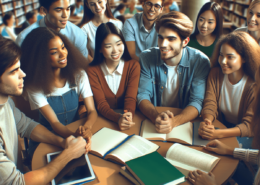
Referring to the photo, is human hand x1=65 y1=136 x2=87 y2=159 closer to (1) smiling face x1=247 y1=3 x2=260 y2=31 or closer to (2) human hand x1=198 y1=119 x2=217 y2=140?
(2) human hand x1=198 y1=119 x2=217 y2=140

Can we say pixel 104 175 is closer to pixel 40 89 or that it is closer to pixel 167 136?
pixel 167 136

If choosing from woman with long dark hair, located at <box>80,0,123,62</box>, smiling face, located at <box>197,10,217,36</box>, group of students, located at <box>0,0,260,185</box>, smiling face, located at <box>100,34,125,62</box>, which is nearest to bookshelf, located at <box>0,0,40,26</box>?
woman with long dark hair, located at <box>80,0,123,62</box>

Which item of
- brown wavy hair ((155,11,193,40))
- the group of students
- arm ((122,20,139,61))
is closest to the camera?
the group of students

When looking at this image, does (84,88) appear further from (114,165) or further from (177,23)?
(177,23)

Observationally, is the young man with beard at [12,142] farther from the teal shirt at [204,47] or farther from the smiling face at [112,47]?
the teal shirt at [204,47]

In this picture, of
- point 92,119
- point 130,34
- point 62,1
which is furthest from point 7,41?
point 130,34

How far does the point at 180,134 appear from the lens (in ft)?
4.39

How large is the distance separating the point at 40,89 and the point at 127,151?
78cm

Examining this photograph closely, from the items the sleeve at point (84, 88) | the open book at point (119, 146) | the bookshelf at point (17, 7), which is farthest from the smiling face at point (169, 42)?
the bookshelf at point (17, 7)

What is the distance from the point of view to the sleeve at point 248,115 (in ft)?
4.59

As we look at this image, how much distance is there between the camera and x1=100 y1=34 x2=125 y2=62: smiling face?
5.47 feet

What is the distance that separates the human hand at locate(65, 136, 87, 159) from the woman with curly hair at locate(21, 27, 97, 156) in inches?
5.3

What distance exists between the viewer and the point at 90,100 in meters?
1.69

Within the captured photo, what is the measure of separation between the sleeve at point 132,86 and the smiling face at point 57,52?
53 cm
